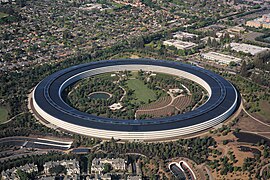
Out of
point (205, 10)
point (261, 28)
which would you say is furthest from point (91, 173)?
point (205, 10)

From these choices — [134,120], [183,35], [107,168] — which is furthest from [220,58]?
[107,168]

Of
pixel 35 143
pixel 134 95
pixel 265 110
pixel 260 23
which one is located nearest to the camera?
pixel 35 143

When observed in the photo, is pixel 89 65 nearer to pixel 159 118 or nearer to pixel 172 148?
pixel 159 118

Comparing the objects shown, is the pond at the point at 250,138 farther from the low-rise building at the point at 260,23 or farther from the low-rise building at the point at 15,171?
the low-rise building at the point at 260,23

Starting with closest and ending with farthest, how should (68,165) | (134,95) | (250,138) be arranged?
(68,165), (250,138), (134,95)

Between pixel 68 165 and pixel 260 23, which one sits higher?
pixel 260 23

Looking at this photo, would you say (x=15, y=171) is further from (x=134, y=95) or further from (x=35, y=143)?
(x=134, y=95)

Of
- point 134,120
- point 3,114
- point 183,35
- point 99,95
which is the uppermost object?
point 134,120
